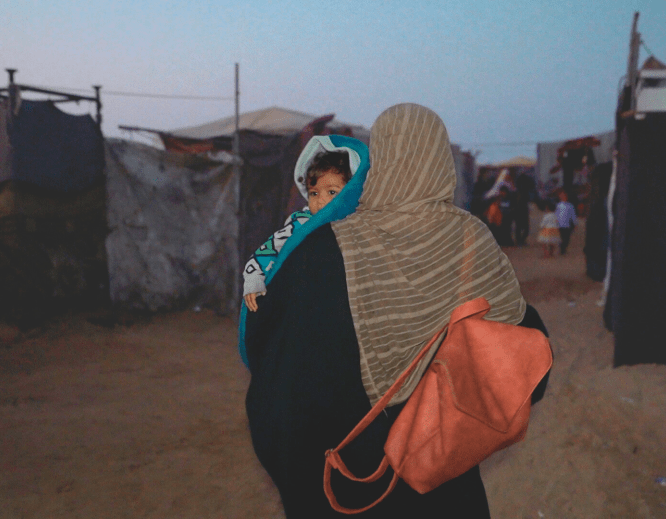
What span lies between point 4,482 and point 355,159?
123 inches

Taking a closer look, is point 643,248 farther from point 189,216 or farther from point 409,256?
point 189,216

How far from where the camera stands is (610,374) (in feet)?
16.5

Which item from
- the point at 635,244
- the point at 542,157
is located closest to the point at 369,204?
the point at 635,244

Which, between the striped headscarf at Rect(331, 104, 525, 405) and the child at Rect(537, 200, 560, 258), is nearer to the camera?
the striped headscarf at Rect(331, 104, 525, 405)

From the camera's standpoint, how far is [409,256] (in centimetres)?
131

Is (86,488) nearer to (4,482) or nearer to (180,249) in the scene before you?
(4,482)

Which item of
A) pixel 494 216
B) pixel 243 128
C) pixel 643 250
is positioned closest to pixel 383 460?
pixel 643 250

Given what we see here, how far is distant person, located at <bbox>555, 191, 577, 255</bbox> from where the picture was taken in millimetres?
14148

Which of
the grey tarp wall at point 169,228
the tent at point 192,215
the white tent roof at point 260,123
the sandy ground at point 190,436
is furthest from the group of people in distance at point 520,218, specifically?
the grey tarp wall at point 169,228

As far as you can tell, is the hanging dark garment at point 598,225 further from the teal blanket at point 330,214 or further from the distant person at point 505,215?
the teal blanket at point 330,214

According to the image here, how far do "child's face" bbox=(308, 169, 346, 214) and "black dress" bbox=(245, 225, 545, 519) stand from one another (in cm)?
80

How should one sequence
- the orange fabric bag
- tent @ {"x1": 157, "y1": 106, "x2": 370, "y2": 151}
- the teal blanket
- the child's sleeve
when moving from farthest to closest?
tent @ {"x1": 157, "y1": 106, "x2": 370, "y2": 151}, the child's sleeve, the teal blanket, the orange fabric bag

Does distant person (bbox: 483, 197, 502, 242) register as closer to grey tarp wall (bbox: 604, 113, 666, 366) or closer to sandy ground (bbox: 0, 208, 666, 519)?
sandy ground (bbox: 0, 208, 666, 519)

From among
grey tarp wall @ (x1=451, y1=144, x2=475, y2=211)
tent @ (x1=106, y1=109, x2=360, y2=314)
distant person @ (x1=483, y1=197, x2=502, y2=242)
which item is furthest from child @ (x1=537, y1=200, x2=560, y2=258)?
tent @ (x1=106, y1=109, x2=360, y2=314)
